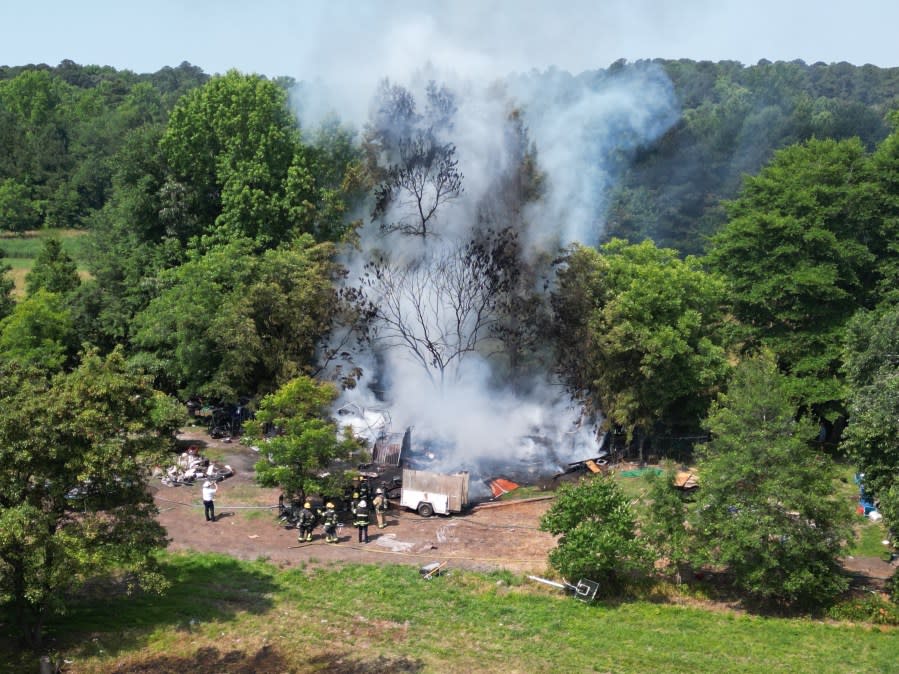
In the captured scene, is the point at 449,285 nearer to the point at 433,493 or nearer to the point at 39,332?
the point at 433,493

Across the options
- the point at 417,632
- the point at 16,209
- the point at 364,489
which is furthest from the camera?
the point at 16,209

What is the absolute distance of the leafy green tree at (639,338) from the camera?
28.1m

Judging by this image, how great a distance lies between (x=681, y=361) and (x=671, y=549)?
32.9 feet

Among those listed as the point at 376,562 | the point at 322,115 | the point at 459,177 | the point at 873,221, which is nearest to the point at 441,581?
the point at 376,562

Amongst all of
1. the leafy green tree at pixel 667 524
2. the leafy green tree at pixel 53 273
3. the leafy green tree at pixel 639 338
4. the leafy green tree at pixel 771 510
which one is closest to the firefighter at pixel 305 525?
the leafy green tree at pixel 667 524

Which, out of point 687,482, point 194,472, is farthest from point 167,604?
point 687,482

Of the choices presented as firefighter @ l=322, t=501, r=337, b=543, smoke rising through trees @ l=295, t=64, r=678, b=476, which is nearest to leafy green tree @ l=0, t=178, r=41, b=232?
smoke rising through trees @ l=295, t=64, r=678, b=476

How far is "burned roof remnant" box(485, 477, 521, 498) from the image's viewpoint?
→ 2623cm

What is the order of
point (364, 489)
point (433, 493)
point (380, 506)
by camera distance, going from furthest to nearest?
point (364, 489), point (433, 493), point (380, 506)

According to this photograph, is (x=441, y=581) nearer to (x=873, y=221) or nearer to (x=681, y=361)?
(x=681, y=361)

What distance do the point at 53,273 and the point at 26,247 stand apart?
26142mm

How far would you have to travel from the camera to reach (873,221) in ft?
98.7

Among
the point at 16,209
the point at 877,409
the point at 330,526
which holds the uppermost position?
the point at 16,209

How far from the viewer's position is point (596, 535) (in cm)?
1886
